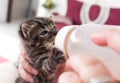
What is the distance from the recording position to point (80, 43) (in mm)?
293

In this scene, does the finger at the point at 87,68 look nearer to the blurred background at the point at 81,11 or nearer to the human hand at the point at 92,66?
the human hand at the point at 92,66

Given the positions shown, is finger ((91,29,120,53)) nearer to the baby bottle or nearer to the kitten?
the baby bottle

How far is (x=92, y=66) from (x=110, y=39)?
31 millimetres

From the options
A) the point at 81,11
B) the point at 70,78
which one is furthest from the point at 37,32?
the point at 81,11

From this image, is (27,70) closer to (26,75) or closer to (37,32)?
(26,75)

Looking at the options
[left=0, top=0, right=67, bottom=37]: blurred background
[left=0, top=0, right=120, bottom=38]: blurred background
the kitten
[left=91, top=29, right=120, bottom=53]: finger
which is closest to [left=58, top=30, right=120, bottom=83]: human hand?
[left=91, top=29, right=120, bottom=53]: finger

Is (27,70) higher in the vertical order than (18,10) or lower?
higher

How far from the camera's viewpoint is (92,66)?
8.9 inches

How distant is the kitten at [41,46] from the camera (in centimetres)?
46

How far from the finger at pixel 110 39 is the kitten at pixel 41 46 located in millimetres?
222

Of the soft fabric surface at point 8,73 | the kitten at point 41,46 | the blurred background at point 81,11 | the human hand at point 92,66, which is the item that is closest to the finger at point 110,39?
the human hand at point 92,66

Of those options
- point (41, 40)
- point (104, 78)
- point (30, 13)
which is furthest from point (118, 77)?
point (30, 13)

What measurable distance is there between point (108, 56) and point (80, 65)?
46 mm

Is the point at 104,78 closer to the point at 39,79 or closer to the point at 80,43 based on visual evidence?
the point at 80,43
